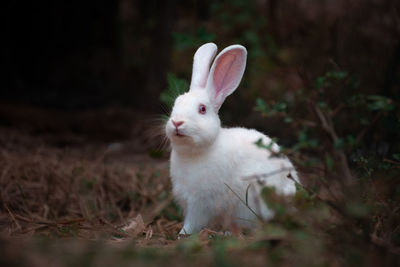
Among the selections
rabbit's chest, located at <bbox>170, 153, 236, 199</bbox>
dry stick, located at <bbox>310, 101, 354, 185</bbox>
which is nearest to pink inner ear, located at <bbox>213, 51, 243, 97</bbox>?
rabbit's chest, located at <bbox>170, 153, 236, 199</bbox>

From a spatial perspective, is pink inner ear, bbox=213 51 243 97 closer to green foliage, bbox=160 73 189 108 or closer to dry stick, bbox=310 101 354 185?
green foliage, bbox=160 73 189 108

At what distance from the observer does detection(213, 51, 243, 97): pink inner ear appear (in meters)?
3.31

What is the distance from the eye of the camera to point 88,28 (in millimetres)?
7184

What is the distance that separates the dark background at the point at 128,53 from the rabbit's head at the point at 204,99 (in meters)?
1.87

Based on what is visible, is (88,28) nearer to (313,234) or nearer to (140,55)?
→ (140,55)

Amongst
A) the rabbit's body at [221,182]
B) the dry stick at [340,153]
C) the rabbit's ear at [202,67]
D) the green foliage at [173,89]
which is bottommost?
the rabbit's body at [221,182]

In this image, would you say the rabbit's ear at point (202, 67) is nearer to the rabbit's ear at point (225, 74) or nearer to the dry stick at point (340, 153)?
the rabbit's ear at point (225, 74)

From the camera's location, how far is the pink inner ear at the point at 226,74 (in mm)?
3308

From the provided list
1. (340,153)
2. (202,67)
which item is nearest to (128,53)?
(202,67)

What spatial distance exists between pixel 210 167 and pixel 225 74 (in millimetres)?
769

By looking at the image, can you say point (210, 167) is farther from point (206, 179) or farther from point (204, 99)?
point (204, 99)

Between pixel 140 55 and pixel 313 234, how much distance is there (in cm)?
641

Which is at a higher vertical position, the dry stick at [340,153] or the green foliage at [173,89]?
the green foliage at [173,89]

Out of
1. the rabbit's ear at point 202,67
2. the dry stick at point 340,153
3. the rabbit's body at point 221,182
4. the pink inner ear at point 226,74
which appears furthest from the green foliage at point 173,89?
the dry stick at point 340,153
